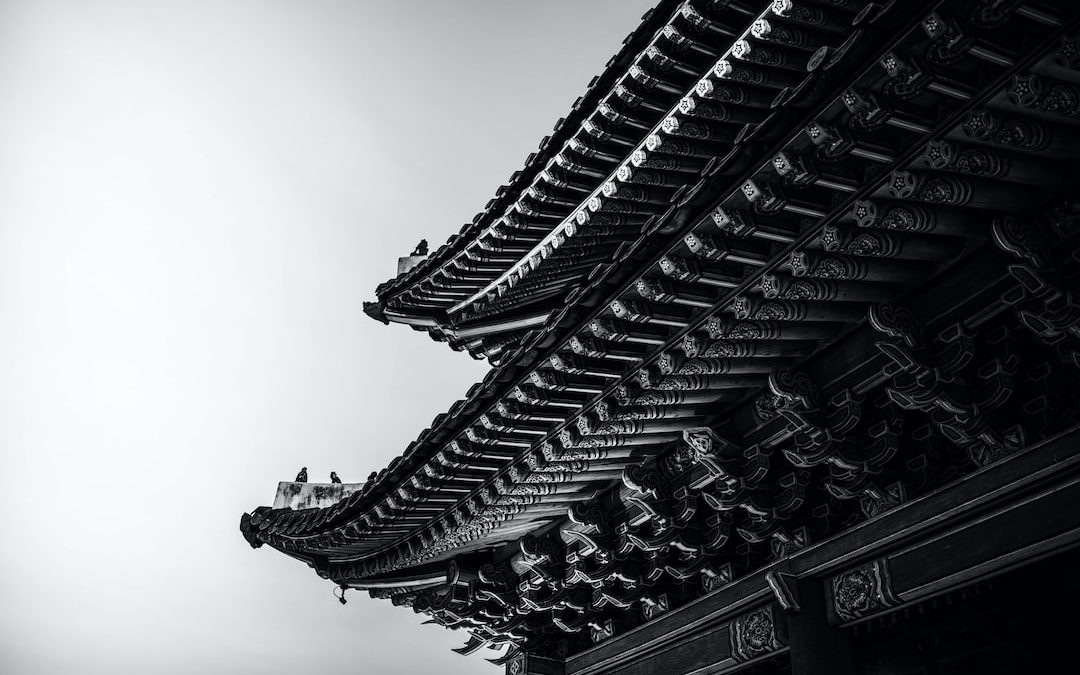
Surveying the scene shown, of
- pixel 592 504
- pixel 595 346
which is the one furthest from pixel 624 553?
pixel 595 346

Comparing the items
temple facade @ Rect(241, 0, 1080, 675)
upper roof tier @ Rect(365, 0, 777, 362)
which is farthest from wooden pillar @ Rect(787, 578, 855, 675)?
upper roof tier @ Rect(365, 0, 777, 362)

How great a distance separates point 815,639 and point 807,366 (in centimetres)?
185

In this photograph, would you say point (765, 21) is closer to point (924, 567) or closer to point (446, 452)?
point (924, 567)

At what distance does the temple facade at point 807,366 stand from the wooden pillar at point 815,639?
2 cm

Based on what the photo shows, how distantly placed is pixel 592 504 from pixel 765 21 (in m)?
4.22

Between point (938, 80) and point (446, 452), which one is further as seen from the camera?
point (446, 452)

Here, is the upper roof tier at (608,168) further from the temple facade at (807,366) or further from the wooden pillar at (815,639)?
the wooden pillar at (815,639)

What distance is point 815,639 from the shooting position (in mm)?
5227

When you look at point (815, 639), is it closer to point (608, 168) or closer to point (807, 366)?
point (807, 366)

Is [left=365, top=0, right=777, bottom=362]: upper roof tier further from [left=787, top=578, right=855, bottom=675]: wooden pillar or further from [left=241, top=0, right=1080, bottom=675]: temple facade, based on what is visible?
[left=787, top=578, right=855, bottom=675]: wooden pillar

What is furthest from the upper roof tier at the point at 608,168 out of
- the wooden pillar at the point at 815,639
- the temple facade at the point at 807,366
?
the wooden pillar at the point at 815,639

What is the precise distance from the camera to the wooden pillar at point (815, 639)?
5.14m

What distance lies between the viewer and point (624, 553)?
21.8 ft

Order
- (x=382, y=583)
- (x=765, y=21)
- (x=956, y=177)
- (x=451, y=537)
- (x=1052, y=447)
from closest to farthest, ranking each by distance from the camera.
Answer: (x=956, y=177) → (x=1052, y=447) → (x=765, y=21) → (x=451, y=537) → (x=382, y=583)
